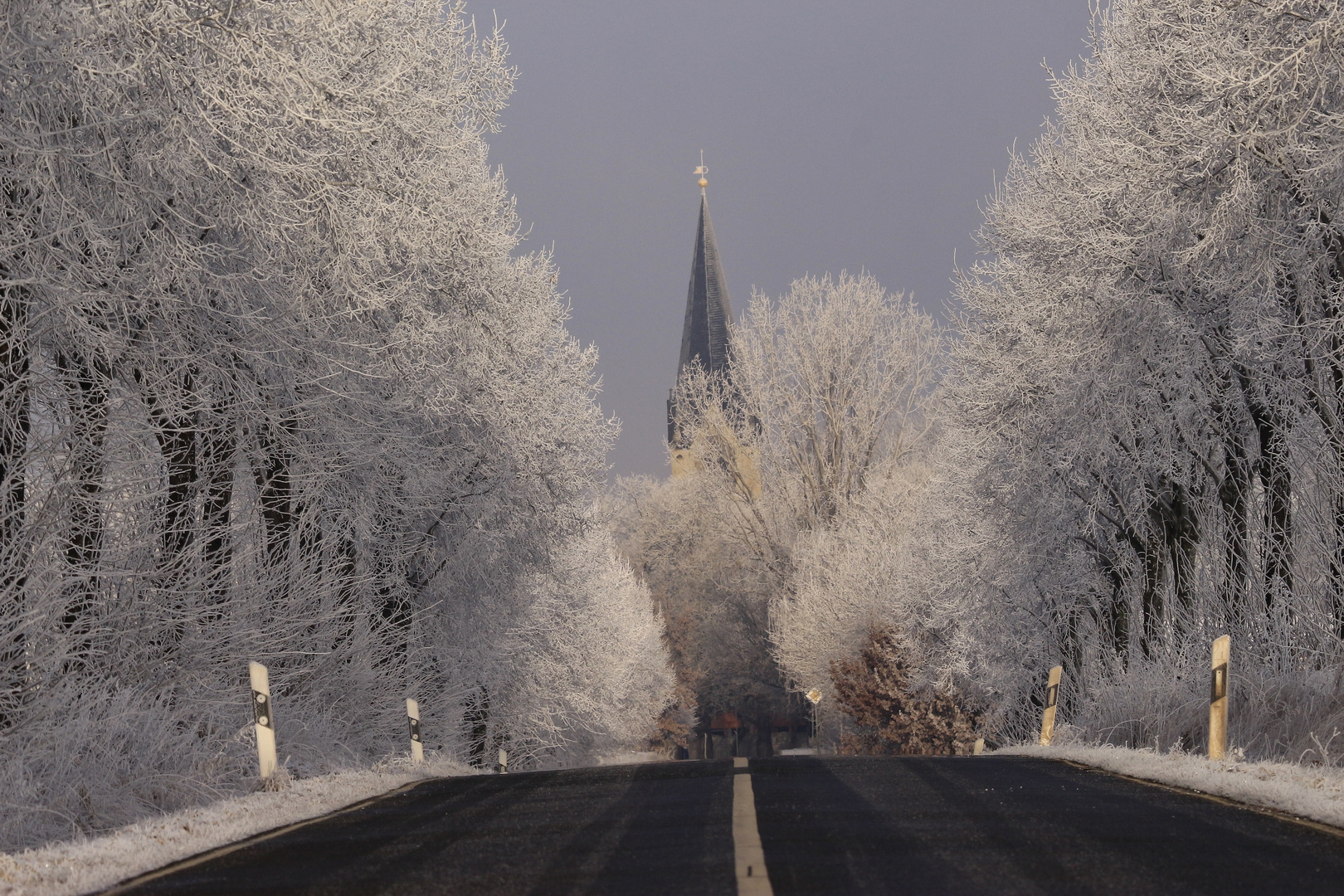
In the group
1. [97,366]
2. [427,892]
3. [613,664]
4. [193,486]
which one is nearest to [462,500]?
[193,486]

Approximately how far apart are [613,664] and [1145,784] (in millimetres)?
31142

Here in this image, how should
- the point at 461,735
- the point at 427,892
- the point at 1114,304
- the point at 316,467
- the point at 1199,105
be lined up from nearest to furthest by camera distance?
1. the point at 427,892
2. the point at 1199,105
3. the point at 316,467
4. the point at 1114,304
5. the point at 461,735

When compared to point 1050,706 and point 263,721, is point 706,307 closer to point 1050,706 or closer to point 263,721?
point 1050,706

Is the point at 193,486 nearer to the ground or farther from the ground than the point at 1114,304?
nearer to the ground

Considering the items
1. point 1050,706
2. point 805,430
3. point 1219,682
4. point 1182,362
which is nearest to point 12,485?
point 1219,682

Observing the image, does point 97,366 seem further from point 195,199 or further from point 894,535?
point 894,535

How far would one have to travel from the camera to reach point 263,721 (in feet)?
37.0

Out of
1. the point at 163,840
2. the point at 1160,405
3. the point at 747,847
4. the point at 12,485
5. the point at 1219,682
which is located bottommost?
the point at 163,840

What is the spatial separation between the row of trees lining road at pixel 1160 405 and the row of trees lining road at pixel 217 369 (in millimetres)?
7639

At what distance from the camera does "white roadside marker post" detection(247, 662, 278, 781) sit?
36.6 ft

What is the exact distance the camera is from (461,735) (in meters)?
25.5

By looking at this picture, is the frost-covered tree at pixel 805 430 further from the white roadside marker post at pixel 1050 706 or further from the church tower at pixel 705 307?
the church tower at pixel 705 307

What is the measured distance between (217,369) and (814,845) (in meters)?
7.17

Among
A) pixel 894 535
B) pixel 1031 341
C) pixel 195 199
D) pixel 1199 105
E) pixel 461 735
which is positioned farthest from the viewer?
pixel 894 535
